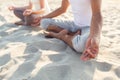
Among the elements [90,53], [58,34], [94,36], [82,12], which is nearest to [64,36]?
[58,34]

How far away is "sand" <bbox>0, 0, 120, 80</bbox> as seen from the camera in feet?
8.41

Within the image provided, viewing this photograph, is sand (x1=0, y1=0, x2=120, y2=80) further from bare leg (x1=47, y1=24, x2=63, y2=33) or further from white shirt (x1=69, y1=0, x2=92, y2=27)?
white shirt (x1=69, y1=0, x2=92, y2=27)

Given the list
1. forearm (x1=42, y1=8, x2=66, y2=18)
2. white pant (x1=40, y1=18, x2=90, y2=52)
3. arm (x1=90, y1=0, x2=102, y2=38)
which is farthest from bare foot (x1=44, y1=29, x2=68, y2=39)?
arm (x1=90, y1=0, x2=102, y2=38)

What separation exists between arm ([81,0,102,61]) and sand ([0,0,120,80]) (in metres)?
0.15

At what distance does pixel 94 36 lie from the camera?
2689 mm

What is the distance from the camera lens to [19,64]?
9.11 feet

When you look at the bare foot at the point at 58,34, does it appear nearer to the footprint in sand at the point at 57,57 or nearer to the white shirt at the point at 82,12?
the white shirt at the point at 82,12

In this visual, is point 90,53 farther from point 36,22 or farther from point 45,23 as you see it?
point 36,22

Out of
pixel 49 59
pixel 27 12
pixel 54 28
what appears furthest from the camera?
pixel 27 12

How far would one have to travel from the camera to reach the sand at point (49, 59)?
2.56 metres

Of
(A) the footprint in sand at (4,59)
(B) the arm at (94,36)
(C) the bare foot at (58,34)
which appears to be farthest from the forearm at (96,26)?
(A) the footprint in sand at (4,59)

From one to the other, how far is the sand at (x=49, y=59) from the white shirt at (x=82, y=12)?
305 mm

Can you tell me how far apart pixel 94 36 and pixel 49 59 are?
0.50m

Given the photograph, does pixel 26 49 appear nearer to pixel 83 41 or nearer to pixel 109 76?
pixel 83 41
